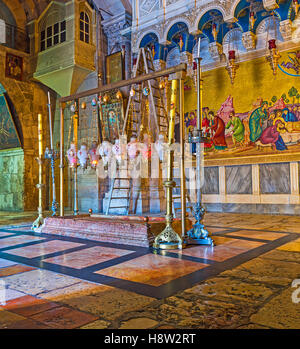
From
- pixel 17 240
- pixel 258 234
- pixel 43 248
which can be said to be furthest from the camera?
pixel 258 234

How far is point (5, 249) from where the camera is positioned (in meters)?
3.92

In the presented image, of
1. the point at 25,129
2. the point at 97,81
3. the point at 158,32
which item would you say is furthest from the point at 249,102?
the point at 25,129

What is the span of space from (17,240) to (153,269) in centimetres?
260

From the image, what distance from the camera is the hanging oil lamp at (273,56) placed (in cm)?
786

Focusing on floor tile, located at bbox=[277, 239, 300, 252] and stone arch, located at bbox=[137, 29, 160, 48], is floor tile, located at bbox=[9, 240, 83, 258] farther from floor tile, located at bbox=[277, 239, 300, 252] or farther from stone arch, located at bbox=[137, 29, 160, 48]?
stone arch, located at bbox=[137, 29, 160, 48]

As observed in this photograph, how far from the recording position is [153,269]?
282 centimetres

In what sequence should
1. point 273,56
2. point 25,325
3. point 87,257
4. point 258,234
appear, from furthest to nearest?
1. point 273,56
2. point 258,234
3. point 87,257
4. point 25,325

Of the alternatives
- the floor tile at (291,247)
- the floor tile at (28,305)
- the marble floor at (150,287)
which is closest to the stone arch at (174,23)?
the floor tile at (291,247)

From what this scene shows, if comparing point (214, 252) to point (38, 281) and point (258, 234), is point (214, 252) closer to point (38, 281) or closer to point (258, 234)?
point (258, 234)

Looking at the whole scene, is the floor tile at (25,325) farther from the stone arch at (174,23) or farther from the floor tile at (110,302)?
the stone arch at (174,23)

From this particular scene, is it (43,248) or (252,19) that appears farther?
(252,19)

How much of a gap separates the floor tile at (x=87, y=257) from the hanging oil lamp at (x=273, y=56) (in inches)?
260

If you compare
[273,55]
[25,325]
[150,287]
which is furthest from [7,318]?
[273,55]

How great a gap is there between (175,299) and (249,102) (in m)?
7.88
